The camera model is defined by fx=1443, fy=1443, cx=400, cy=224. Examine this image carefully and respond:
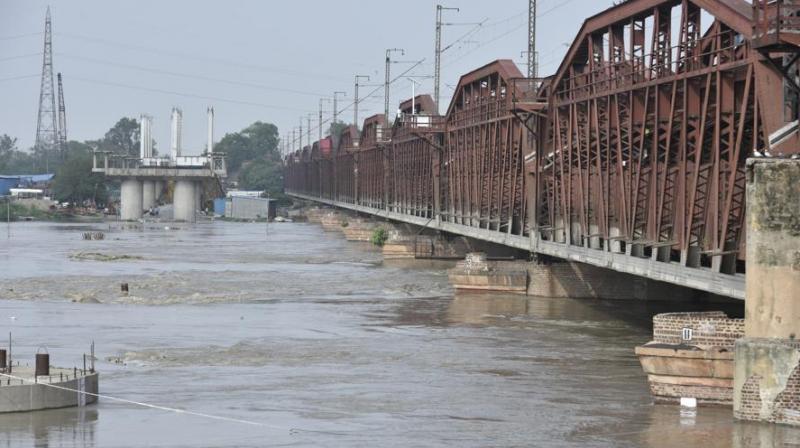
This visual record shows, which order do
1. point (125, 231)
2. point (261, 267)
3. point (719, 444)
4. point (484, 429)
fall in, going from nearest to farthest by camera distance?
point (719, 444)
point (484, 429)
point (261, 267)
point (125, 231)

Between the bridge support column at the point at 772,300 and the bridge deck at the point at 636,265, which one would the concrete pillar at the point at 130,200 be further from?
the bridge support column at the point at 772,300

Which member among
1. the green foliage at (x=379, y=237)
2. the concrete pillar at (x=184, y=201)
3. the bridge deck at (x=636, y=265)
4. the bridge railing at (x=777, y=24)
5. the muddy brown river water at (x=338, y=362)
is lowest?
the muddy brown river water at (x=338, y=362)

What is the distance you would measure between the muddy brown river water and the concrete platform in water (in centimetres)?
42

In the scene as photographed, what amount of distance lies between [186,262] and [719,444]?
69204 millimetres

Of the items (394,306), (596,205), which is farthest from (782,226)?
(394,306)

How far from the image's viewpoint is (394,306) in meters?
63.6

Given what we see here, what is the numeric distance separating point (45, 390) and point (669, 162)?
22130mm

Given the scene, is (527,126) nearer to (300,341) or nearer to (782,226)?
(300,341)

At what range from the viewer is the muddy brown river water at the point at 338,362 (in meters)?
30.4

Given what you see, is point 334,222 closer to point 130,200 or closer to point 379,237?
point 130,200

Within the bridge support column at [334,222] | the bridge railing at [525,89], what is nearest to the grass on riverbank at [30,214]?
the bridge support column at [334,222]

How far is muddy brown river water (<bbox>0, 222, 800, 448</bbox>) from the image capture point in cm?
3036

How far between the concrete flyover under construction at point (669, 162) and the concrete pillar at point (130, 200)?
359 feet

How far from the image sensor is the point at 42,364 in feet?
108
